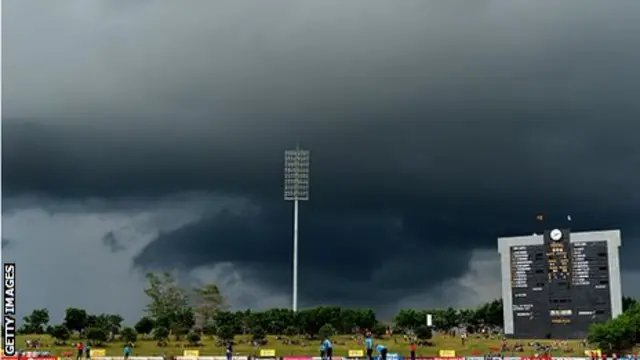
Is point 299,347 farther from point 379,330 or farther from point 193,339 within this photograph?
point 379,330

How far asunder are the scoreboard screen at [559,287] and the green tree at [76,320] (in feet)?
227

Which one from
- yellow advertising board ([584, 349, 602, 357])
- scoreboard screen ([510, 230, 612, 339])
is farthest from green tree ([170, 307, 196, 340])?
yellow advertising board ([584, 349, 602, 357])

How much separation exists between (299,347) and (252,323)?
23236 mm

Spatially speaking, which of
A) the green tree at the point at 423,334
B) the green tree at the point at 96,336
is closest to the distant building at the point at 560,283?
the green tree at the point at 423,334

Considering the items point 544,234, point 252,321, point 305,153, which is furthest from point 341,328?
point 544,234

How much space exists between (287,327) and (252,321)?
6217 mm

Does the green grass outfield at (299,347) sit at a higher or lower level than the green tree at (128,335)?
lower

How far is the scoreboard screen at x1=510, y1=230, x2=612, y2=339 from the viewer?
12250cm

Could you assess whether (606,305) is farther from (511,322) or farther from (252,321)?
(252,321)

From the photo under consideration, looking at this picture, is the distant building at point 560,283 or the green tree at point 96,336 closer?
the green tree at point 96,336

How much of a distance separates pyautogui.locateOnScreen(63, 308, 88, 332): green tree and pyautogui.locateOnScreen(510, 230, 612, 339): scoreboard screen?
69.3 metres

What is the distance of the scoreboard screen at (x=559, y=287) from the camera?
402 ft

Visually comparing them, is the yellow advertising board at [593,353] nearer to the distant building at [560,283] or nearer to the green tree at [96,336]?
the distant building at [560,283]

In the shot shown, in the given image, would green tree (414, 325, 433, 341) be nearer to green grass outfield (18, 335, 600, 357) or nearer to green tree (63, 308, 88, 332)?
green grass outfield (18, 335, 600, 357)
